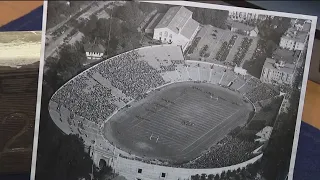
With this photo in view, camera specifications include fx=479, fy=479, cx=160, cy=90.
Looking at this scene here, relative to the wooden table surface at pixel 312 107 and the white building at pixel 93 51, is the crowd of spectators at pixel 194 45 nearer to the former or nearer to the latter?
the white building at pixel 93 51

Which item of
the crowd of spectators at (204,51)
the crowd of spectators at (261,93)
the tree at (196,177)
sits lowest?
the tree at (196,177)

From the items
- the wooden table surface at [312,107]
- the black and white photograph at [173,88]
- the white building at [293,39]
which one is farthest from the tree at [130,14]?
the wooden table surface at [312,107]

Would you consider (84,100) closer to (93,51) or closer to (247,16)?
(93,51)

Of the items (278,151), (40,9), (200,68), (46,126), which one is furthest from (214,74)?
(40,9)

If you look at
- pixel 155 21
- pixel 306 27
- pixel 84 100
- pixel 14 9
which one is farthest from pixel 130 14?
pixel 14 9

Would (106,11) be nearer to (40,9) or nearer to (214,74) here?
(214,74)

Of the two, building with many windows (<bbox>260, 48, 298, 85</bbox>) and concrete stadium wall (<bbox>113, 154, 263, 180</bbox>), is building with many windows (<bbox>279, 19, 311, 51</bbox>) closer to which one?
building with many windows (<bbox>260, 48, 298, 85</bbox>)
